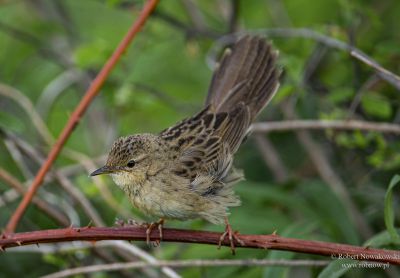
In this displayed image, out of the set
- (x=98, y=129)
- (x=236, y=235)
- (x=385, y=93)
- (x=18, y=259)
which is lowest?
(x=236, y=235)

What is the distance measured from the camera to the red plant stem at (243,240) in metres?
2.85

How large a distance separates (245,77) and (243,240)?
1.92 meters

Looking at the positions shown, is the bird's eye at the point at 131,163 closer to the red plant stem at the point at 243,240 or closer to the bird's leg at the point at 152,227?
the bird's leg at the point at 152,227

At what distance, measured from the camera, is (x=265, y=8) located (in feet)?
21.9

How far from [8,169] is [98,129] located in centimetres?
102

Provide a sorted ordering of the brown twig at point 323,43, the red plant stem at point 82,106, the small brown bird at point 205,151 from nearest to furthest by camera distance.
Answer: the brown twig at point 323,43 → the red plant stem at point 82,106 → the small brown bird at point 205,151

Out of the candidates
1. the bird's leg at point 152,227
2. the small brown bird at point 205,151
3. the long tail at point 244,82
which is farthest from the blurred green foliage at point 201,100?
the bird's leg at point 152,227

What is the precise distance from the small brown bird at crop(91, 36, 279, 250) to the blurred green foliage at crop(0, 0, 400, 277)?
216mm

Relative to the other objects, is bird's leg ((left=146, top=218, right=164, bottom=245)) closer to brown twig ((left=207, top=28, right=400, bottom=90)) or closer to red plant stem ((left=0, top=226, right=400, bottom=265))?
red plant stem ((left=0, top=226, right=400, bottom=265))

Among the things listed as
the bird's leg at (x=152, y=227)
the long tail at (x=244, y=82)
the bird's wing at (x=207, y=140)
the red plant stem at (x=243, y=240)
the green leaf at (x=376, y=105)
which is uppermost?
the long tail at (x=244, y=82)

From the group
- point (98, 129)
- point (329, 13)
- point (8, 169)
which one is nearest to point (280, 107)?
point (329, 13)

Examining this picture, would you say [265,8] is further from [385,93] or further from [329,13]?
[385,93]

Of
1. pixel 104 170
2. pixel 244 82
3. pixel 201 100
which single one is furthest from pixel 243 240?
pixel 201 100

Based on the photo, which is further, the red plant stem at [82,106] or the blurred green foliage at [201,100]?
the blurred green foliage at [201,100]
